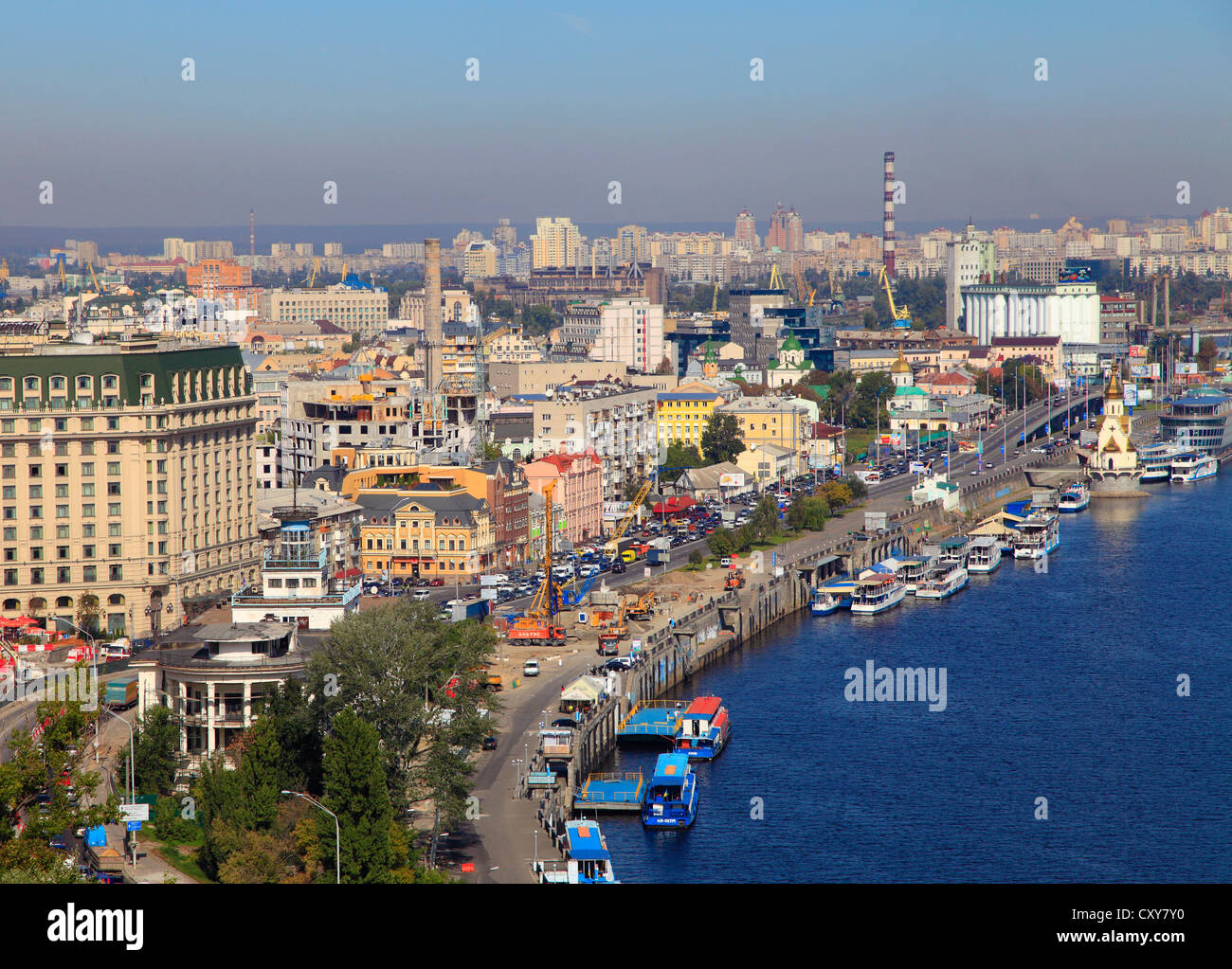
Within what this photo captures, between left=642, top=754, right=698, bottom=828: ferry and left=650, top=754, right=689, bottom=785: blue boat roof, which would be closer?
left=642, top=754, right=698, bottom=828: ferry

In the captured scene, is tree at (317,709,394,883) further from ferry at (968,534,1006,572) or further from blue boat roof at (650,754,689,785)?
ferry at (968,534,1006,572)

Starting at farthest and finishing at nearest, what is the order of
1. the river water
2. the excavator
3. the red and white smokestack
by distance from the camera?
the red and white smokestack → the excavator → the river water

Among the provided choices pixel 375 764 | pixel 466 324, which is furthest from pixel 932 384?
pixel 375 764

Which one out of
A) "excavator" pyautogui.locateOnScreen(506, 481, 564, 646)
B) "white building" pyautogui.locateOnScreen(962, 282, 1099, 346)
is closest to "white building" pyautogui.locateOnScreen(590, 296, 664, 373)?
"white building" pyautogui.locateOnScreen(962, 282, 1099, 346)

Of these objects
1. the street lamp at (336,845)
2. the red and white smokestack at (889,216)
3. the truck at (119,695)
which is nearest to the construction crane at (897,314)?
the red and white smokestack at (889,216)

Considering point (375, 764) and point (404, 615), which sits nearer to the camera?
point (375, 764)

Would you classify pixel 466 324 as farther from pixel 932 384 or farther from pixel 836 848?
pixel 836 848
